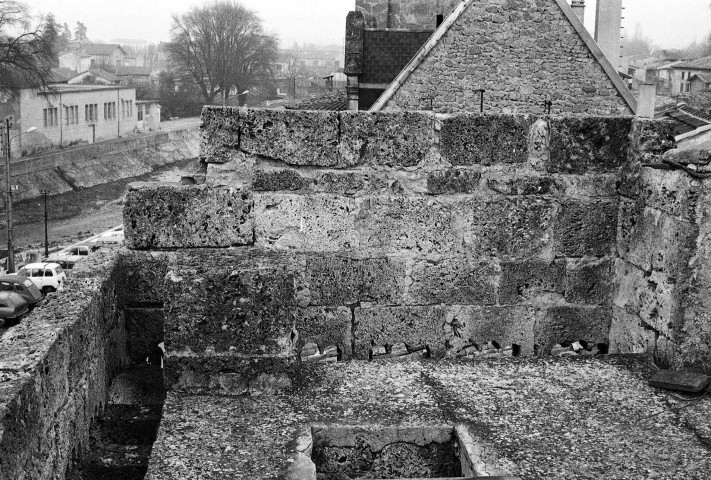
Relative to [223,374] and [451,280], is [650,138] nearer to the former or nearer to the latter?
[451,280]

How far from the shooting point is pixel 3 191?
4625 cm

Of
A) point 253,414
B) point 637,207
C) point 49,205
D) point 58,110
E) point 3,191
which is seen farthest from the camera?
point 58,110

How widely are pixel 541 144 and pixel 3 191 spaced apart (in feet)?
149

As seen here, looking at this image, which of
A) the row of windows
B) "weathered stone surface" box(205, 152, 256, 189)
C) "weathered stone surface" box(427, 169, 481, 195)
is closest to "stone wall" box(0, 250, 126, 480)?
"weathered stone surface" box(205, 152, 256, 189)

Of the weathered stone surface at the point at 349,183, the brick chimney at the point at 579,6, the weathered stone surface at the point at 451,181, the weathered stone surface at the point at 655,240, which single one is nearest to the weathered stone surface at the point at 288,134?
the weathered stone surface at the point at 349,183

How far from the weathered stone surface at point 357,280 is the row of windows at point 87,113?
58437 millimetres

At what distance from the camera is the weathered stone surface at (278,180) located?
463 cm

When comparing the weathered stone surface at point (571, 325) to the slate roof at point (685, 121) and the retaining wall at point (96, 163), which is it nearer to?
the slate roof at point (685, 121)

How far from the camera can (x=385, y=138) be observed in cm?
468

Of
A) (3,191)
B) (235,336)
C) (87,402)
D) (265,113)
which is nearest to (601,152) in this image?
(265,113)

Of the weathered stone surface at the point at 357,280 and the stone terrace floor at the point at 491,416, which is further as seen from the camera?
the weathered stone surface at the point at 357,280

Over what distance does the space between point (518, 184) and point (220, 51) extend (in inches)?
3507

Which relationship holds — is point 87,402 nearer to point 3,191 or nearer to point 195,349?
point 195,349

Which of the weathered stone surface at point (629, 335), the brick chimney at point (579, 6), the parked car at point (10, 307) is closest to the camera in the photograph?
the weathered stone surface at point (629, 335)
